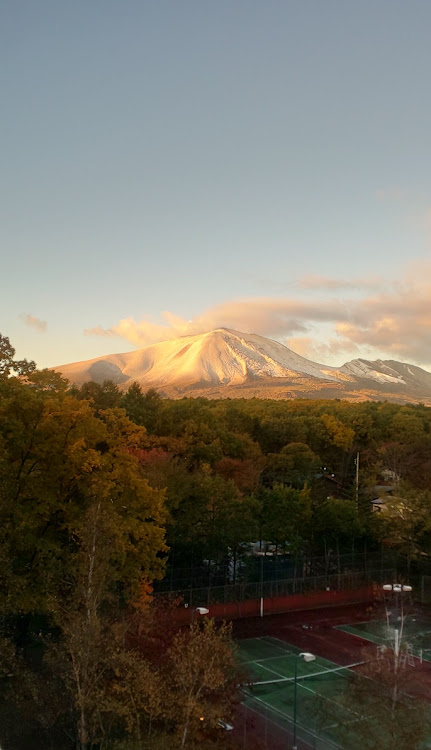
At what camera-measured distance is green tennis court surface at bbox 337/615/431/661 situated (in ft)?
102

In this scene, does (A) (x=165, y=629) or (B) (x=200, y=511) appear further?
(B) (x=200, y=511)

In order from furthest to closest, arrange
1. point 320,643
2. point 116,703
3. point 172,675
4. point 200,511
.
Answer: point 200,511 → point 320,643 → point 172,675 → point 116,703

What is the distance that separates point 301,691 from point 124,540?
980 cm

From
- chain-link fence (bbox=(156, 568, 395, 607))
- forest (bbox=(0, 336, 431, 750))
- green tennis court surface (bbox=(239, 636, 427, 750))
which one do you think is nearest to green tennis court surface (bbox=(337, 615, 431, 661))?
chain-link fence (bbox=(156, 568, 395, 607))

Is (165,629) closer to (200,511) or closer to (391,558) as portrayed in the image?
(200,511)

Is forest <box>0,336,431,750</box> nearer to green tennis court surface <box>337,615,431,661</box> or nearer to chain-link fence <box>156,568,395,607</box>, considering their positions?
chain-link fence <box>156,568,395,607</box>

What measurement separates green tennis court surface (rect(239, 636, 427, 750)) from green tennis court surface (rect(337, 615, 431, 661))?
4674mm

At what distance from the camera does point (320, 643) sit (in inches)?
1254

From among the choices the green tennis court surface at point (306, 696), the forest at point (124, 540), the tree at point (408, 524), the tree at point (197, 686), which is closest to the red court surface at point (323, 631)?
the green tennis court surface at point (306, 696)


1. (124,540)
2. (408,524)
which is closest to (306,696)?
(124,540)

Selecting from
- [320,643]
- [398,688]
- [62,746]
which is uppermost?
[398,688]

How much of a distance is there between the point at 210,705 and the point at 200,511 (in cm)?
2127

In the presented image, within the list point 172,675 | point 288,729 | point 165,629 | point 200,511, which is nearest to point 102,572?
point 165,629

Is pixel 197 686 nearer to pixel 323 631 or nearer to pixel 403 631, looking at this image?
pixel 323 631
